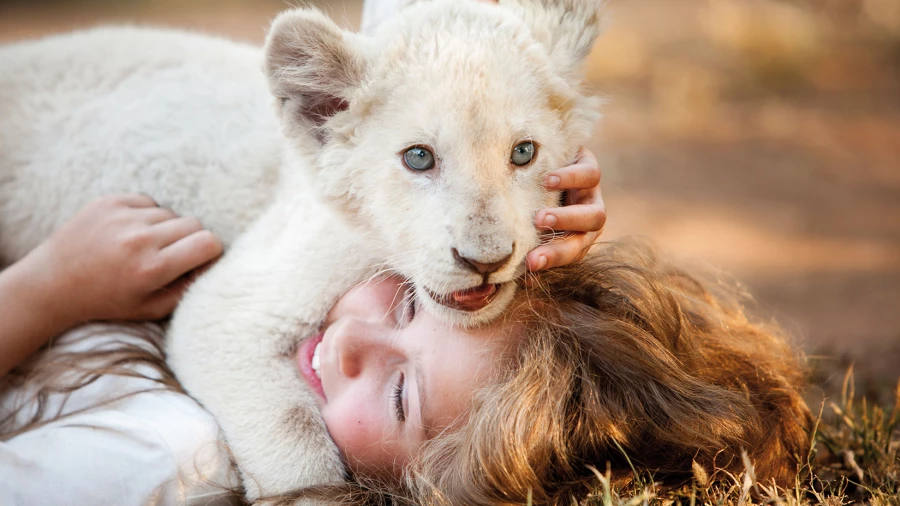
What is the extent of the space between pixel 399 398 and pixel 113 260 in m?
1.20

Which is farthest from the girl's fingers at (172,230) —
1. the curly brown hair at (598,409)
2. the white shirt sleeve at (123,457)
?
the curly brown hair at (598,409)

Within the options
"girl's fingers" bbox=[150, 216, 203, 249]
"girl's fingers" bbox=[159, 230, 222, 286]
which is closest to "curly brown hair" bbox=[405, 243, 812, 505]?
"girl's fingers" bbox=[159, 230, 222, 286]

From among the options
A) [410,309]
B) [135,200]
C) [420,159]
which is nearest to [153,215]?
[135,200]

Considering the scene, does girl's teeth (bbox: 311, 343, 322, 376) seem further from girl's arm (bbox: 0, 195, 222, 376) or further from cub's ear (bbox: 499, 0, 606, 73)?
cub's ear (bbox: 499, 0, 606, 73)

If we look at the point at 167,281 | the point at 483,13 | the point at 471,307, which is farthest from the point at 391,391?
the point at 483,13

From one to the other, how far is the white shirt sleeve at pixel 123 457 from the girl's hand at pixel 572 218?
118 cm

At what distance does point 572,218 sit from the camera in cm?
238

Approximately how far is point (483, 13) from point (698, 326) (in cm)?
132

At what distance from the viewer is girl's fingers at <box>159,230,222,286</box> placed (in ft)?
9.65

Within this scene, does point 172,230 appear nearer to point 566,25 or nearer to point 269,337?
point 269,337

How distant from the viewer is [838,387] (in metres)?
3.84

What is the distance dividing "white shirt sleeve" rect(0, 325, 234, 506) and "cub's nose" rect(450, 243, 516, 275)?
1.02 m

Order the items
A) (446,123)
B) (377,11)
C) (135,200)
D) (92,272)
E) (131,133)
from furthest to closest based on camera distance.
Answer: (377,11)
(131,133)
(135,200)
(92,272)
(446,123)

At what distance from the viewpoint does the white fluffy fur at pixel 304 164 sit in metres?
2.33
